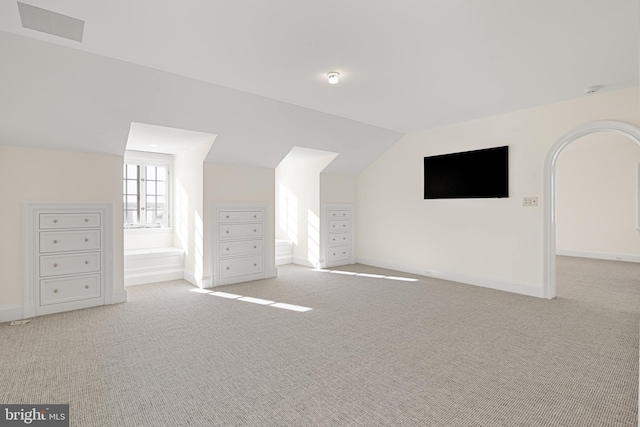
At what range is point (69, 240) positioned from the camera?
3.91 meters

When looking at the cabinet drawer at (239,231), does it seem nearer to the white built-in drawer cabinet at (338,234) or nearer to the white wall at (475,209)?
the white built-in drawer cabinet at (338,234)

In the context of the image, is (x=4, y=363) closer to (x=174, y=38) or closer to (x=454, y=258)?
(x=174, y=38)

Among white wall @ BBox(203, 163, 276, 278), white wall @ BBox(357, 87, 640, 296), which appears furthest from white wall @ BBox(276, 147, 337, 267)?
white wall @ BBox(357, 87, 640, 296)

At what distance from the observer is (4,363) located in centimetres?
259

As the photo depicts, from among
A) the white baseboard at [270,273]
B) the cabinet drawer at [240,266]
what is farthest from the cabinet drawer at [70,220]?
the white baseboard at [270,273]

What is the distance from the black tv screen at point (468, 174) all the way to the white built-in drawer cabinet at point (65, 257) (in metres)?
4.98

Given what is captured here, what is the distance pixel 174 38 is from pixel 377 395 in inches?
121

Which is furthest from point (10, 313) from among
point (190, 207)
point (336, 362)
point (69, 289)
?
point (336, 362)

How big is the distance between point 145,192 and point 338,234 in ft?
12.4

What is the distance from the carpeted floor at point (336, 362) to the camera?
6.57 ft

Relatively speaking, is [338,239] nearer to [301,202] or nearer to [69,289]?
[301,202]

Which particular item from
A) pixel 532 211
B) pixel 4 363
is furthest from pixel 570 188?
pixel 4 363

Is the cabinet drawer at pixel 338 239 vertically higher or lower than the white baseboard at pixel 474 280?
higher

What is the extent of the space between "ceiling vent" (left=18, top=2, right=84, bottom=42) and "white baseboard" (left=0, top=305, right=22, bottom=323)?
2.91 m
